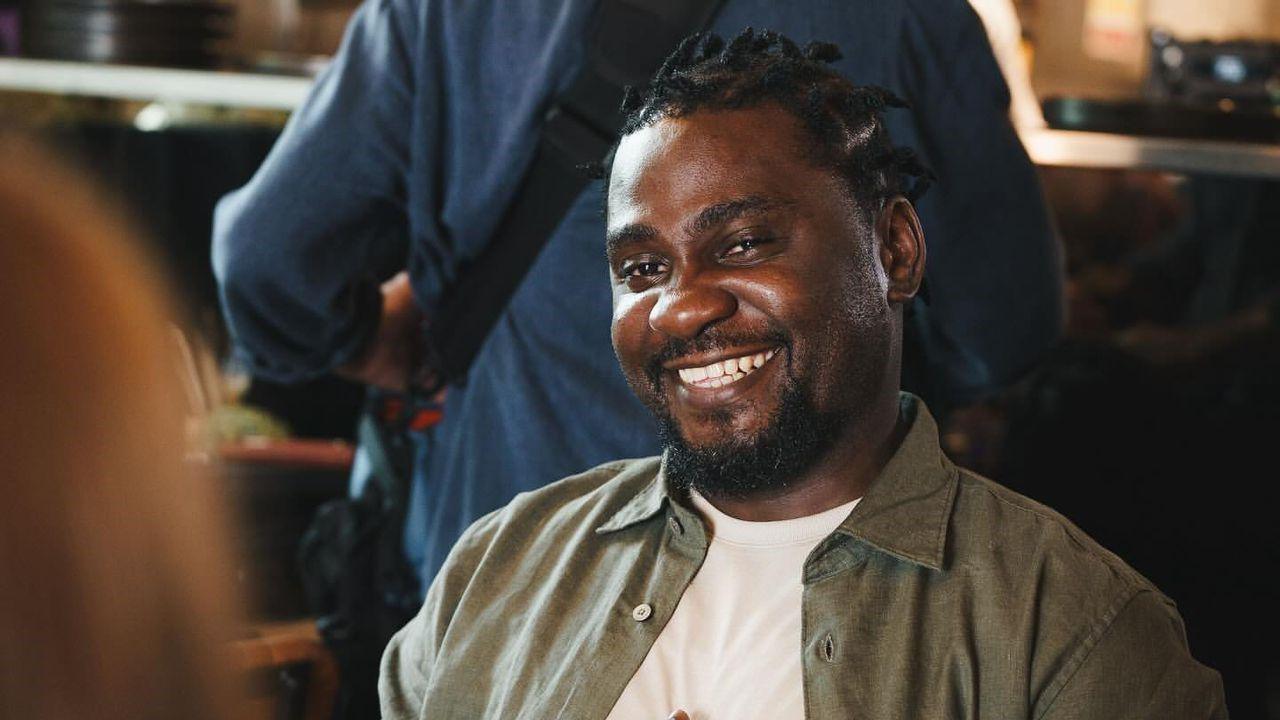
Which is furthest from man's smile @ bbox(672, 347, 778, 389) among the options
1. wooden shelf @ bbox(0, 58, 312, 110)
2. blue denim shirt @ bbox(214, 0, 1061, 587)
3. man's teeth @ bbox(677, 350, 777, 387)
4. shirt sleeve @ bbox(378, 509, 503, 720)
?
wooden shelf @ bbox(0, 58, 312, 110)

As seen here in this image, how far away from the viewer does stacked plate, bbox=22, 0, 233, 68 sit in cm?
331

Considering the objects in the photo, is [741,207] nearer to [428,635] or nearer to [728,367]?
[728,367]

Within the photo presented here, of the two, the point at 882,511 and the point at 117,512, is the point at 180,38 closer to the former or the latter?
the point at 882,511

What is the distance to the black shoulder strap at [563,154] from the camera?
1944mm

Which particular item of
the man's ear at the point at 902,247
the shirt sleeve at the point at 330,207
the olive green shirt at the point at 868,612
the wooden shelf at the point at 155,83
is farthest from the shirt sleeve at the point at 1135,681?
the wooden shelf at the point at 155,83

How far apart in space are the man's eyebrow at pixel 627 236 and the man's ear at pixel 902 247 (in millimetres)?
243

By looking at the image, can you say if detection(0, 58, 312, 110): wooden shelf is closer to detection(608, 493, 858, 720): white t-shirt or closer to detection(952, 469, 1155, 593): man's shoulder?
detection(608, 493, 858, 720): white t-shirt

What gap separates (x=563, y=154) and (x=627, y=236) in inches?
16.6

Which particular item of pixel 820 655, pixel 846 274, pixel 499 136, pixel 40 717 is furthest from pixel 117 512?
pixel 499 136

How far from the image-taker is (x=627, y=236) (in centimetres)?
160

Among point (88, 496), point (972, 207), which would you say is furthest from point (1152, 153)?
point (88, 496)

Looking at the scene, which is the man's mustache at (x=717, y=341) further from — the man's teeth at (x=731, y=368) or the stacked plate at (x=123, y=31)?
the stacked plate at (x=123, y=31)

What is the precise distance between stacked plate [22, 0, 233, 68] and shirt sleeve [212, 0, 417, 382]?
120cm

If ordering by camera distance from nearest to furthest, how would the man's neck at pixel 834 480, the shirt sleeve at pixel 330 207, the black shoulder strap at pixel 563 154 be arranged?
the man's neck at pixel 834 480 < the black shoulder strap at pixel 563 154 < the shirt sleeve at pixel 330 207
